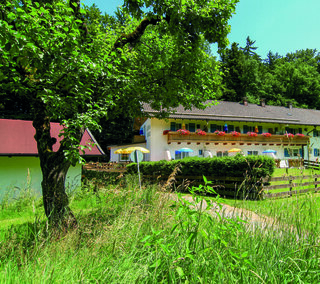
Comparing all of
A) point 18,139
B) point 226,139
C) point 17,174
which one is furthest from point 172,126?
point 17,174

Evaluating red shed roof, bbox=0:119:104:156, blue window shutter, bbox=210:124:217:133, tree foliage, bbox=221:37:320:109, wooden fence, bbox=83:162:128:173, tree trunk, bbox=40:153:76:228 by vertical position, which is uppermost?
tree foliage, bbox=221:37:320:109

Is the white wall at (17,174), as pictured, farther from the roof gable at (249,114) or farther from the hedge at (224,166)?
the roof gable at (249,114)

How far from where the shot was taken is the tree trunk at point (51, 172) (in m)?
4.00

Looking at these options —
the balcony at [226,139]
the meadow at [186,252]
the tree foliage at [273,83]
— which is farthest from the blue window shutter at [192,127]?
the meadow at [186,252]

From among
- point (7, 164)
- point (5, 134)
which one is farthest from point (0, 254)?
point (5, 134)

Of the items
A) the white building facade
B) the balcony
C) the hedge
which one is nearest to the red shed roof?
the hedge

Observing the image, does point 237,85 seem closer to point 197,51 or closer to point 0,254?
point 197,51

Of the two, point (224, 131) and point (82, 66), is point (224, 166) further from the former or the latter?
point (224, 131)

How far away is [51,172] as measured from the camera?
4.29 m

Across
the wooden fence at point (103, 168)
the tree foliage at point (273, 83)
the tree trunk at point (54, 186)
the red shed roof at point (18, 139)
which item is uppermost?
the tree foliage at point (273, 83)

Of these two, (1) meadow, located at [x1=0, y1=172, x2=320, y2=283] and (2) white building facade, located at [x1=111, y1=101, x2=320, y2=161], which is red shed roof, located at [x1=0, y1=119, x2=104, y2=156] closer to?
(1) meadow, located at [x1=0, y1=172, x2=320, y2=283]

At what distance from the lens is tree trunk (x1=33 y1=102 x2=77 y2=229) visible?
400cm

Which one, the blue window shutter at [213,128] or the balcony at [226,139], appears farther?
the blue window shutter at [213,128]

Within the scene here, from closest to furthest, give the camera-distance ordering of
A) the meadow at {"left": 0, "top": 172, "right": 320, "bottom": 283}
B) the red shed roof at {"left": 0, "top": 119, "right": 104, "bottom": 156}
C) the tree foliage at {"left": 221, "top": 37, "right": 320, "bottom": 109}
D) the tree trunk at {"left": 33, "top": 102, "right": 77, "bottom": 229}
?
the meadow at {"left": 0, "top": 172, "right": 320, "bottom": 283}
the tree trunk at {"left": 33, "top": 102, "right": 77, "bottom": 229}
the red shed roof at {"left": 0, "top": 119, "right": 104, "bottom": 156}
the tree foliage at {"left": 221, "top": 37, "right": 320, "bottom": 109}
